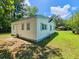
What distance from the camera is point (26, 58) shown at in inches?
344

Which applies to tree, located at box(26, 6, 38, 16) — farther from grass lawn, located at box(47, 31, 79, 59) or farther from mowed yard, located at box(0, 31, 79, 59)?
grass lawn, located at box(47, 31, 79, 59)

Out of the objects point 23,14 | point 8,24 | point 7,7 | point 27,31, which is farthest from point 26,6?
point 7,7

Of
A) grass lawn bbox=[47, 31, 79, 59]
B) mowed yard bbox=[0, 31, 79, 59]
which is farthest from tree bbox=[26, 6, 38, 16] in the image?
grass lawn bbox=[47, 31, 79, 59]

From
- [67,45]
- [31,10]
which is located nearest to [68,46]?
[67,45]

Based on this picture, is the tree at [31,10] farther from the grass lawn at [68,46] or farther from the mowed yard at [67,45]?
the grass lawn at [68,46]

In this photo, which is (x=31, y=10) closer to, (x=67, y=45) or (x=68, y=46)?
(x=67, y=45)

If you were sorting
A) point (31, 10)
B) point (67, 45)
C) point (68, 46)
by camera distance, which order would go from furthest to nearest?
point (31, 10), point (67, 45), point (68, 46)

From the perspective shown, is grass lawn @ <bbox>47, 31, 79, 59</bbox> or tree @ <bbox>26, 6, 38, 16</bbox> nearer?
grass lawn @ <bbox>47, 31, 79, 59</bbox>

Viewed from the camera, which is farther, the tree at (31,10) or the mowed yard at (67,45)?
the tree at (31,10)

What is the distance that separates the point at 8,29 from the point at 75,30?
822 inches

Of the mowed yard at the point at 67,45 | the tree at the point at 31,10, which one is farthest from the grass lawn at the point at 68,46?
the tree at the point at 31,10

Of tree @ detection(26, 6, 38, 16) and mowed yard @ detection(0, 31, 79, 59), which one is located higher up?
tree @ detection(26, 6, 38, 16)

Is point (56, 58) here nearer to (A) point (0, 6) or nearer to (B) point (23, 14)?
(A) point (0, 6)

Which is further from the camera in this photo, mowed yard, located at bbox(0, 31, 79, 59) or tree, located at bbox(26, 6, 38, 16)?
tree, located at bbox(26, 6, 38, 16)
